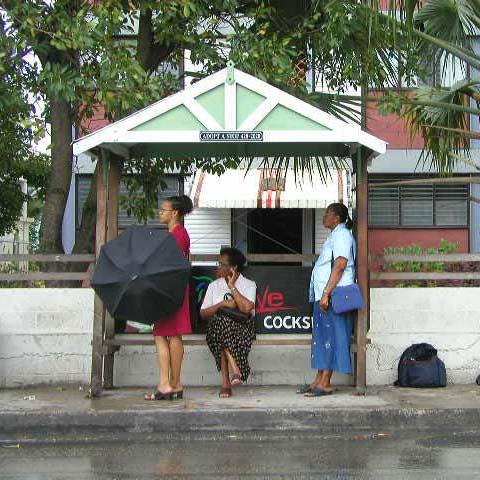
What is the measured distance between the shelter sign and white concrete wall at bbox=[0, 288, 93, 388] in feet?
7.45

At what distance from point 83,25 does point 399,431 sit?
5.03 meters

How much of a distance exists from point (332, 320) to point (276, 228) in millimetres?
11766

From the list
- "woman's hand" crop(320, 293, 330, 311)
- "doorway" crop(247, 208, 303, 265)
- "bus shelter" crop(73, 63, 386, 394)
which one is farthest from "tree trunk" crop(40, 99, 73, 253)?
"doorway" crop(247, 208, 303, 265)

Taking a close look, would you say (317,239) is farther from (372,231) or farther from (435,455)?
(435,455)

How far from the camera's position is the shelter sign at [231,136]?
28.8 ft

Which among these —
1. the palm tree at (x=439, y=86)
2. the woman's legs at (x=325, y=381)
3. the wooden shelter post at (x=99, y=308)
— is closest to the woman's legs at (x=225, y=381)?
the woman's legs at (x=325, y=381)

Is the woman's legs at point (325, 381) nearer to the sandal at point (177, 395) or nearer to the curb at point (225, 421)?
the curb at point (225, 421)

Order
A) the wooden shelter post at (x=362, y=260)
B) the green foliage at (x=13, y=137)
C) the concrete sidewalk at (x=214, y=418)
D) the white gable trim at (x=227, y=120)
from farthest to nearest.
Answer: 1. the green foliage at (x=13, y=137)
2. the wooden shelter post at (x=362, y=260)
3. the white gable trim at (x=227, y=120)
4. the concrete sidewalk at (x=214, y=418)

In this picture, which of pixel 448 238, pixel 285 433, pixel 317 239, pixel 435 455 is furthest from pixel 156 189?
pixel 448 238

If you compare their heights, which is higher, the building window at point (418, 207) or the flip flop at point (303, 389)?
the building window at point (418, 207)

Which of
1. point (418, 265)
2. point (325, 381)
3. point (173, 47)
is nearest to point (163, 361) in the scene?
point (325, 381)

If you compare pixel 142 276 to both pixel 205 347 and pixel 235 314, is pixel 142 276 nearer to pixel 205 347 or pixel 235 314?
pixel 235 314

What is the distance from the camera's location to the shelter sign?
8766 mm

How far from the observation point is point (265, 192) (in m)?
17.8
